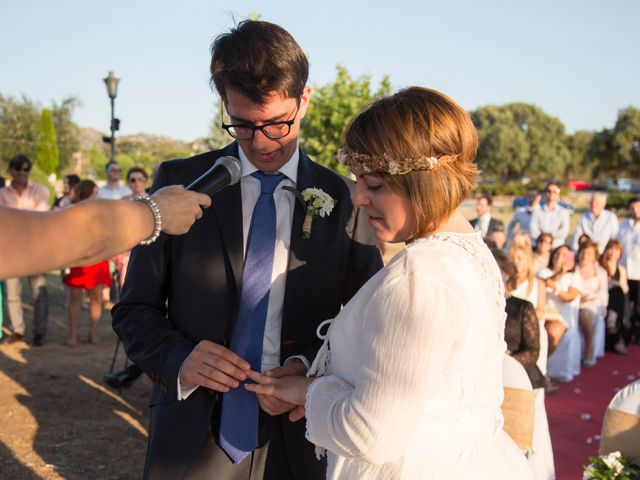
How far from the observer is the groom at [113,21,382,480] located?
2342 mm

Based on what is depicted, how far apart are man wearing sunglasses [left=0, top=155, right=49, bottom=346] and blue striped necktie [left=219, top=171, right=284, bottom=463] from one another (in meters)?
7.04

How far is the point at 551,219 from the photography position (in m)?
12.2

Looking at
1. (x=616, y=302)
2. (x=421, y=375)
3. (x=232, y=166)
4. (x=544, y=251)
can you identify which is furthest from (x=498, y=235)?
(x=421, y=375)

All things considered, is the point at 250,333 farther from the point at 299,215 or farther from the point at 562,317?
the point at 562,317

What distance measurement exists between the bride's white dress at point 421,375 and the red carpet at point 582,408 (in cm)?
430

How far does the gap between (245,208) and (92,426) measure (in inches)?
179

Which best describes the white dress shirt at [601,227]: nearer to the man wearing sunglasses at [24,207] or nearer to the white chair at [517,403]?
the white chair at [517,403]

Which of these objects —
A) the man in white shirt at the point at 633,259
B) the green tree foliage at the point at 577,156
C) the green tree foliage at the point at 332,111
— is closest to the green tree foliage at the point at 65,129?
the green tree foliage at the point at 332,111

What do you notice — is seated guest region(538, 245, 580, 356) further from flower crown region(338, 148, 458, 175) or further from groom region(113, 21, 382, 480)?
flower crown region(338, 148, 458, 175)

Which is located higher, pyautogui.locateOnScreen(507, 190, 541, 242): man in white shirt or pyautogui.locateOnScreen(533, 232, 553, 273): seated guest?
pyautogui.locateOnScreen(507, 190, 541, 242): man in white shirt

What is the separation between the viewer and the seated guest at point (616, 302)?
34.7 feet

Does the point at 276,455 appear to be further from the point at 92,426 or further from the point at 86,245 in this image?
the point at 92,426

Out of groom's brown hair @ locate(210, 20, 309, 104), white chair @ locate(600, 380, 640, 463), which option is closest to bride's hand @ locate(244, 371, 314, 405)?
groom's brown hair @ locate(210, 20, 309, 104)

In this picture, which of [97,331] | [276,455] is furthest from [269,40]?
[97,331]
